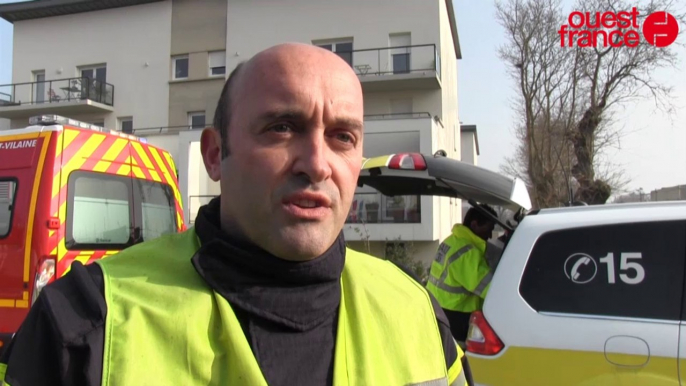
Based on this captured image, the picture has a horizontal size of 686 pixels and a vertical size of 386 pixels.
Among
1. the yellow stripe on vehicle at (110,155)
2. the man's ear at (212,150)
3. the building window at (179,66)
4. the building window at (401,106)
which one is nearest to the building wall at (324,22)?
the building window at (401,106)

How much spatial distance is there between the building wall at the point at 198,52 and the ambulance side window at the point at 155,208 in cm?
1406

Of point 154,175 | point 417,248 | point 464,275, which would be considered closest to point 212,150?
point 464,275

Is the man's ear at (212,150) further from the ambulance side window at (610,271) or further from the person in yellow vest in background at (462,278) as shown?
the person in yellow vest in background at (462,278)

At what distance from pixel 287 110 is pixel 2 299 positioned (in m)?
4.31

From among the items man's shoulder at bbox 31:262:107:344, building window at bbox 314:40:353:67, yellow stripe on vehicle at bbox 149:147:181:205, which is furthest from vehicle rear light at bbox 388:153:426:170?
building window at bbox 314:40:353:67

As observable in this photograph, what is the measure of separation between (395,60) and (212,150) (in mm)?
17119

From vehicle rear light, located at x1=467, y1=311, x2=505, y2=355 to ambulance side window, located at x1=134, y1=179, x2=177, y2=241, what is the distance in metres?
3.69

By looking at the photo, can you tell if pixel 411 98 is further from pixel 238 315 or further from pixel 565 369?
pixel 238 315

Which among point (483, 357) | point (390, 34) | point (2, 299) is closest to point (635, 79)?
point (390, 34)

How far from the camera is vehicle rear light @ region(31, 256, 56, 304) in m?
4.25

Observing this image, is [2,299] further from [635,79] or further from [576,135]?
[635,79]

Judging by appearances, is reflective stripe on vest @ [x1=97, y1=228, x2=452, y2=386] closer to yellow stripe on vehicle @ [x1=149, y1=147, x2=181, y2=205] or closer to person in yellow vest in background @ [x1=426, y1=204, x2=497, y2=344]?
person in yellow vest in background @ [x1=426, y1=204, x2=497, y2=344]

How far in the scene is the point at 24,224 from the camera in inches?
173

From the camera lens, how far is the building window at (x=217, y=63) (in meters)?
19.8
